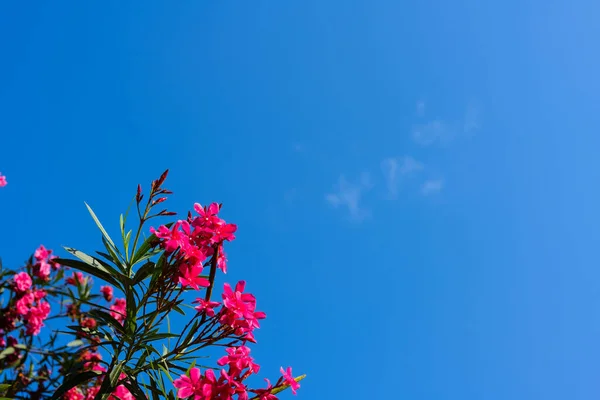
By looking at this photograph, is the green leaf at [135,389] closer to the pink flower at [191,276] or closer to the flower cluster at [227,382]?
the flower cluster at [227,382]

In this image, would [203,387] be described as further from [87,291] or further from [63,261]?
[87,291]

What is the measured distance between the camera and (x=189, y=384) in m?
1.58

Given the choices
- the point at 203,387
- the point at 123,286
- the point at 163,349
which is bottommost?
the point at 203,387

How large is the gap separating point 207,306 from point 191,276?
132 millimetres

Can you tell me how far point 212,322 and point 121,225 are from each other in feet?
2.14

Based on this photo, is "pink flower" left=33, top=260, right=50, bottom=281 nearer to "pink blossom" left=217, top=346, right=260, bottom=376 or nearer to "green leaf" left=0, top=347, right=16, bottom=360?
"green leaf" left=0, top=347, right=16, bottom=360

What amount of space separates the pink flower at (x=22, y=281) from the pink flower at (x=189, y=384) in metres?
3.40

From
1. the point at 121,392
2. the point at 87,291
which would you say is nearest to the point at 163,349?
the point at 121,392

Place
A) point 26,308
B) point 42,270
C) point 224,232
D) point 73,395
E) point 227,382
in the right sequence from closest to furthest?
point 227,382, point 224,232, point 73,395, point 26,308, point 42,270

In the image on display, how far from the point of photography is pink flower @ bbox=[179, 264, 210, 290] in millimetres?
1678

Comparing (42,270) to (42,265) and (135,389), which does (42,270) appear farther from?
(135,389)

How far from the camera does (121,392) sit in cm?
268

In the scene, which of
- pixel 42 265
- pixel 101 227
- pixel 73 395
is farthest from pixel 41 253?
pixel 101 227

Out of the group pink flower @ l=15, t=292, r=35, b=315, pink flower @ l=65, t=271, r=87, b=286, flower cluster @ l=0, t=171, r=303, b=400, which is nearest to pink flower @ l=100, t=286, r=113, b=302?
pink flower @ l=65, t=271, r=87, b=286
